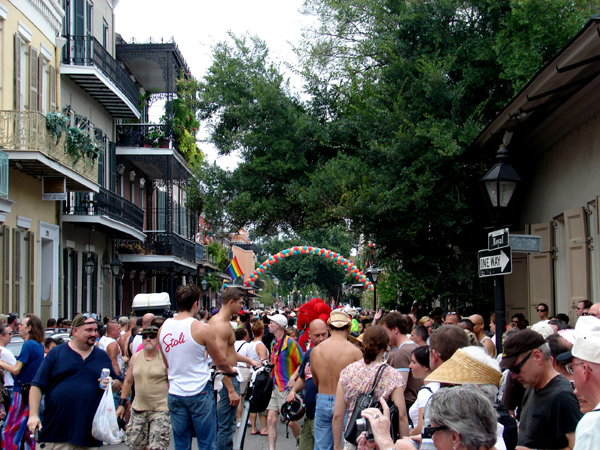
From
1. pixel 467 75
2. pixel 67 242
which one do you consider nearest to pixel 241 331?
pixel 467 75

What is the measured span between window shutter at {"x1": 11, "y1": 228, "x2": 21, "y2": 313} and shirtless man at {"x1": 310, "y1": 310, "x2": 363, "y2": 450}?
1203 cm

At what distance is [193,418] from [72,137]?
12983 millimetres

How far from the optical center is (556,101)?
10.9 m

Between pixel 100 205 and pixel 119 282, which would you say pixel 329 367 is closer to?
pixel 100 205

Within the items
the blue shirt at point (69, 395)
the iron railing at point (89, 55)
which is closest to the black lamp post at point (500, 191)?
the blue shirt at point (69, 395)

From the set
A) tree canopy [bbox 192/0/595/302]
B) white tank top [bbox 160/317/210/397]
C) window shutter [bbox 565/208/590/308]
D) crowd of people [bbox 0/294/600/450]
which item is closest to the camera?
crowd of people [bbox 0/294/600/450]

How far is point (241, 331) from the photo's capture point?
11.5 meters

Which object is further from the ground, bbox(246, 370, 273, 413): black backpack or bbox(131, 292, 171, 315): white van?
bbox(131, 292, 171, 315): white van

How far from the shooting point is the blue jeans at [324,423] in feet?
21.3

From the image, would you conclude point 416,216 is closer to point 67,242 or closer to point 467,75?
point 467,75

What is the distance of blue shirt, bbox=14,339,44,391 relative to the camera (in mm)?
8367

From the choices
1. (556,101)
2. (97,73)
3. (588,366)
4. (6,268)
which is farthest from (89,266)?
(588,366)

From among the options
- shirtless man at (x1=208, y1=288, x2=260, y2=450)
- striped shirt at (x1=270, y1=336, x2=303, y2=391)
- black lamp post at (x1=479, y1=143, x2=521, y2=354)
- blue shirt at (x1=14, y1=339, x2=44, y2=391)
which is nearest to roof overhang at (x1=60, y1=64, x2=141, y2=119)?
striped shirt at (x1=270, y1=336, x2=303, y2=391)

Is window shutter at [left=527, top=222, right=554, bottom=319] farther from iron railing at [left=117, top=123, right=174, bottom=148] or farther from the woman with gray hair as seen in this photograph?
iron railing at [left=117, top=123, right=174, bottom=148]
